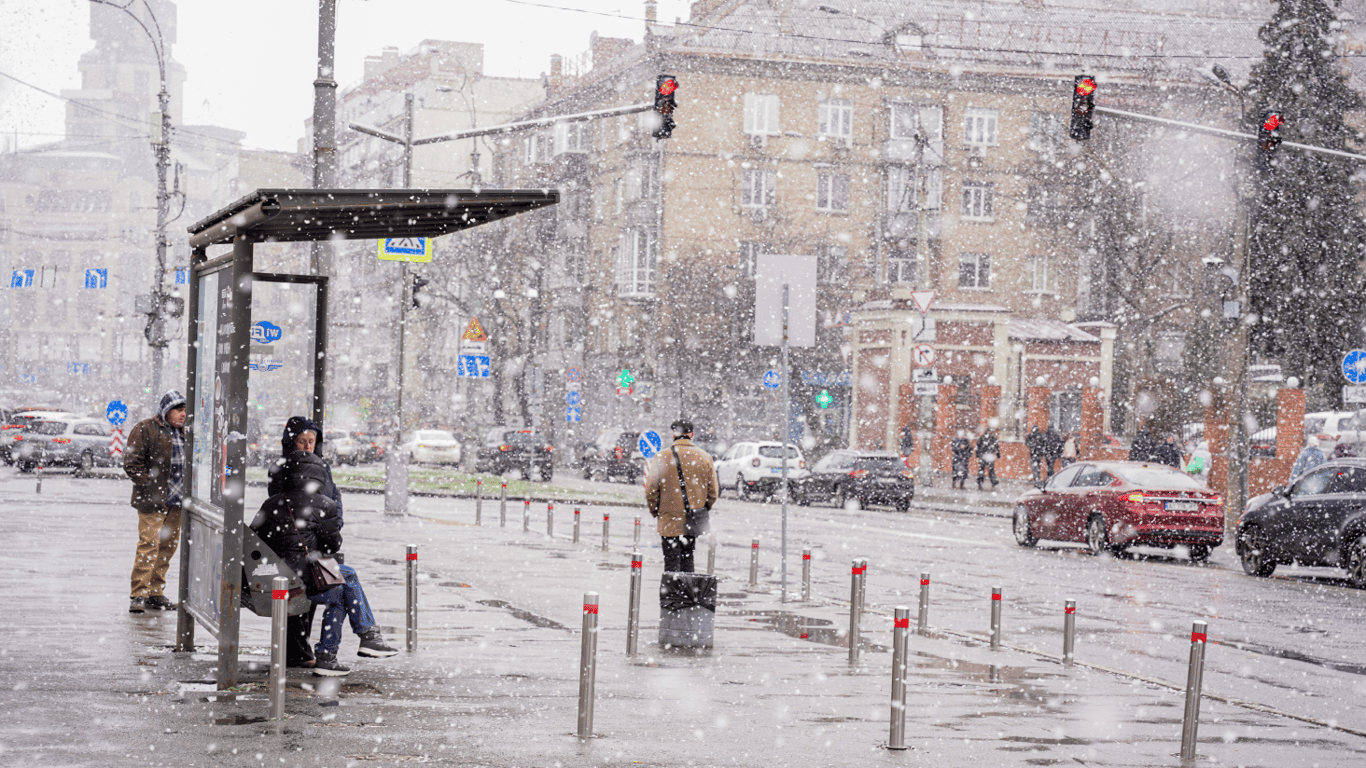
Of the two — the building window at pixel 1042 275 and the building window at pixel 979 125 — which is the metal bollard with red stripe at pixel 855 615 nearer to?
the building window at pixel 979 125

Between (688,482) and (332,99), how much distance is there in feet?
20.1

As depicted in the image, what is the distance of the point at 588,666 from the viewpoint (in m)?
8.58

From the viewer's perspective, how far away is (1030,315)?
63.8m

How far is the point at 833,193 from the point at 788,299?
46269 millimetres

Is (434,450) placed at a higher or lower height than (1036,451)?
lower

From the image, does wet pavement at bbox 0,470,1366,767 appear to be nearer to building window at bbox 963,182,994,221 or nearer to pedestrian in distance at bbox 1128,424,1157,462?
pedestrian in distance at bbox 1128,424,1157,462

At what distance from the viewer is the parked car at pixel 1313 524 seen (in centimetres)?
2012

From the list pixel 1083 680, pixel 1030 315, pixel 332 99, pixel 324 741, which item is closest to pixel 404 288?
pixel 332 99

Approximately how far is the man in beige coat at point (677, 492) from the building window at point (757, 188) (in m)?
47.5

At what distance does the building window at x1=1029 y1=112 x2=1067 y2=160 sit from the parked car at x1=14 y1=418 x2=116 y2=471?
117 ft

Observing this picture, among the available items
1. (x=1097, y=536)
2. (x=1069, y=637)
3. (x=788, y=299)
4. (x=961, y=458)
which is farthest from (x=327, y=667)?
(x=961, y=458)

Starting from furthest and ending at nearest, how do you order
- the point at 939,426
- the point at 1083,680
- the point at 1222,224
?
the point at 1222,224, the point at 939,426, the point at 1083,680

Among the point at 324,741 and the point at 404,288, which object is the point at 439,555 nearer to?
the point at 404,288

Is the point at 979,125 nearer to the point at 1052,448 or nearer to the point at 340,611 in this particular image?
the point at 1052,448
